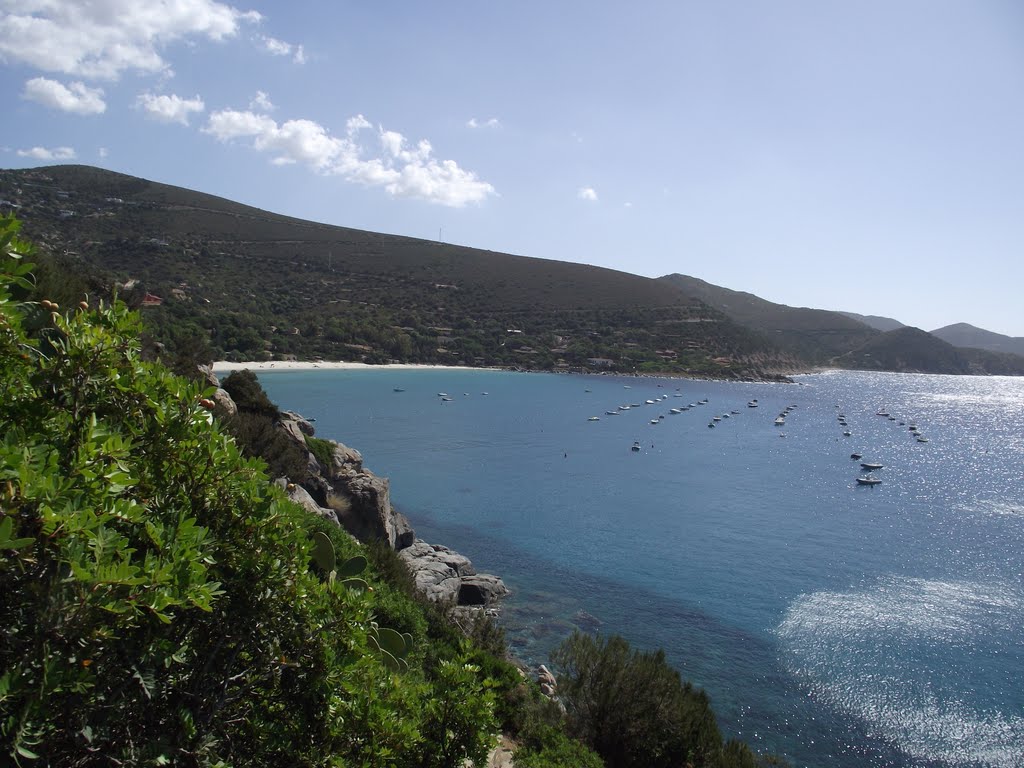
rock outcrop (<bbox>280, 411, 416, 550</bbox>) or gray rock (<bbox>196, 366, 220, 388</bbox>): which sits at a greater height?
gray rock (<bbox>196, 366, 220, 388</bbox>)

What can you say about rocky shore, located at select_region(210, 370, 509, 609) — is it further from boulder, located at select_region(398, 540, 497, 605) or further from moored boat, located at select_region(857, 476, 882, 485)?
moored boat, located at select_region(857, 476, 882, 485)

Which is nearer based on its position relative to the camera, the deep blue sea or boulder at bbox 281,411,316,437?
the deep blue sea

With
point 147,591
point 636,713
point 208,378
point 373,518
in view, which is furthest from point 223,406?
point 147,591

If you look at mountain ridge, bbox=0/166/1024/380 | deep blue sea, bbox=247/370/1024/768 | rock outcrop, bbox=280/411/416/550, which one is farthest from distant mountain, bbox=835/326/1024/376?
rock outcrop, bbox=280/411/416/550

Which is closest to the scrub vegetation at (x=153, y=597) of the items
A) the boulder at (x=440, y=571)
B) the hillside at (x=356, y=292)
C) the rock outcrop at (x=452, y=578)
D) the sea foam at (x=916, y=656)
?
the boulder at (x=440, y=571)

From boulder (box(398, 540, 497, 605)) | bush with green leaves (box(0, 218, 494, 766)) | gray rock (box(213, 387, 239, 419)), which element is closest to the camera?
bush with green leaves (box(0, 218, 494, 766))

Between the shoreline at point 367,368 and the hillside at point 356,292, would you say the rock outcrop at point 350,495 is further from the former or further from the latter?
the hillside at point 356,292

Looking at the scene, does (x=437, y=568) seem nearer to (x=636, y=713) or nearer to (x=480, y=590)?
(x=480, y=590)
